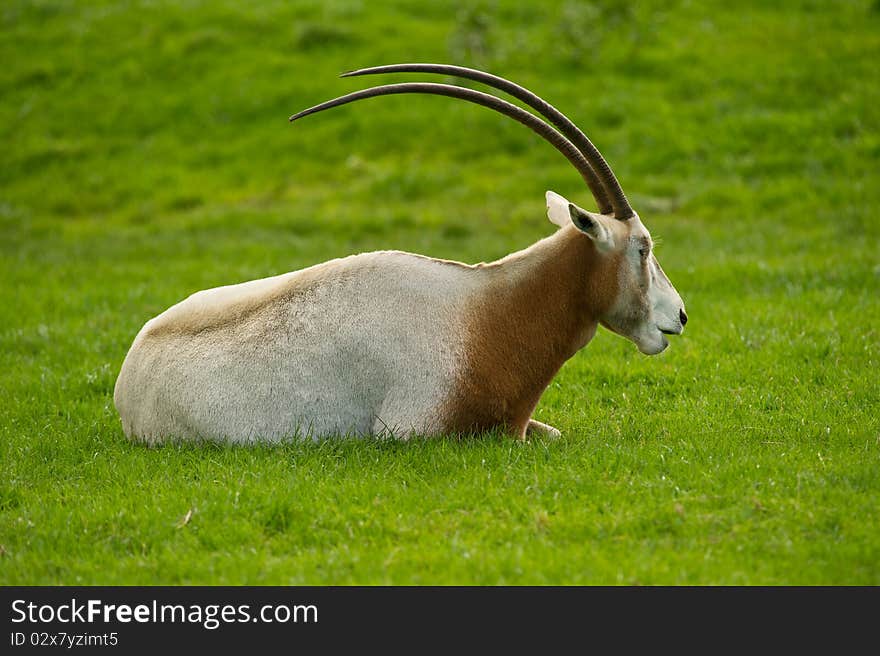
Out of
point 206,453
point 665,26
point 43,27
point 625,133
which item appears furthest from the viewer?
point 43,27

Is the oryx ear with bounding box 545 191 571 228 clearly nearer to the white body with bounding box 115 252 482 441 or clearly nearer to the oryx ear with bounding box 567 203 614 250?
the oryx ear with bounding box 567 203 614 250

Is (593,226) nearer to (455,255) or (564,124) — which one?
(564,124)

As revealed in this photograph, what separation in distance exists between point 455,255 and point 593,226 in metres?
7.87

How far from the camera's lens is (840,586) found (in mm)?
5172

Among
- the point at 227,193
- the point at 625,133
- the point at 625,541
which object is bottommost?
the point at 227,193

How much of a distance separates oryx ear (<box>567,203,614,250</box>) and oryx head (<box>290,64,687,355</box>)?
1 centimetres

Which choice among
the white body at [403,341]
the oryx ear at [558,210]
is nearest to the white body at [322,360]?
the white body at [403,341]

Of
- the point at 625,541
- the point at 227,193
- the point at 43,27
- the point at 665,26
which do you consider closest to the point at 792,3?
the point at 665,26

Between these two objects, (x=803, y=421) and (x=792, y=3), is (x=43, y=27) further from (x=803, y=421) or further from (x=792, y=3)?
(x=803, y=421)

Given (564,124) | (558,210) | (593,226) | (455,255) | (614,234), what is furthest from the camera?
(455,255)

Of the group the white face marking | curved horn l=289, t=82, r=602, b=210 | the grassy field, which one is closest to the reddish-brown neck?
the white face marking

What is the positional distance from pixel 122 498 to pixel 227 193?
13463mm

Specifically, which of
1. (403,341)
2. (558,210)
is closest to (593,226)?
(558,210)

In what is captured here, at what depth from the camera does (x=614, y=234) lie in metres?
7.27
